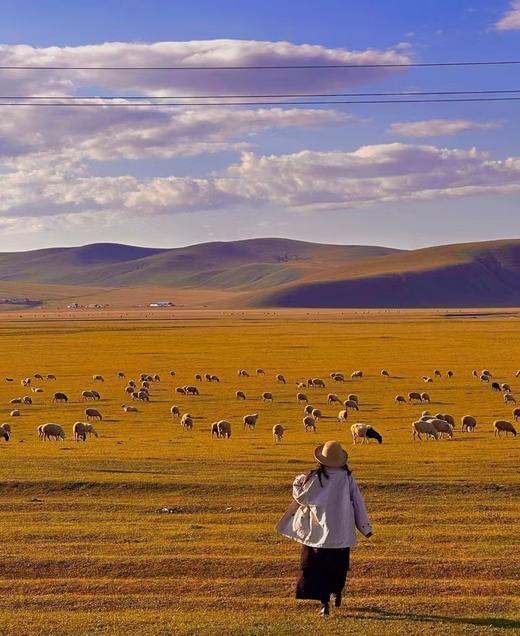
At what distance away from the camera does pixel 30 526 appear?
16.2 metres

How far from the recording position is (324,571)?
10.8 meters

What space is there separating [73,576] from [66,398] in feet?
128

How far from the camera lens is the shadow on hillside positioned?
33.4ft

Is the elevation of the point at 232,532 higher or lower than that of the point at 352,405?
lower

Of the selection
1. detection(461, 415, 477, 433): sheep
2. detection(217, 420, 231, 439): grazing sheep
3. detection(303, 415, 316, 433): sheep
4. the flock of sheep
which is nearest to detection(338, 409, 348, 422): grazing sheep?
the flock of sheep

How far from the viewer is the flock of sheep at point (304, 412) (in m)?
33.6

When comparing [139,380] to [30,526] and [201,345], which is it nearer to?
[201,345]

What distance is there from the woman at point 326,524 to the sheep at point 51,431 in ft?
82.0

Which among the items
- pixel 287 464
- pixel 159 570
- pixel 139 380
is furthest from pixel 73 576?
pixel 139 380

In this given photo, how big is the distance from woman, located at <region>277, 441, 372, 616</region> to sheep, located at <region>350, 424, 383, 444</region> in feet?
68.7

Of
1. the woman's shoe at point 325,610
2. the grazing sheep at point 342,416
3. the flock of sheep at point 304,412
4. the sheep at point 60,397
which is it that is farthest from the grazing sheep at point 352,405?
the woman's shoe at point 325,610

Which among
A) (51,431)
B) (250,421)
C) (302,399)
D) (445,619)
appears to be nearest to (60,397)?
(302,399)

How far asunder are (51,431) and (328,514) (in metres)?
25.5

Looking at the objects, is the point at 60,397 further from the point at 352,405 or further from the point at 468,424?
the point at 468,424
